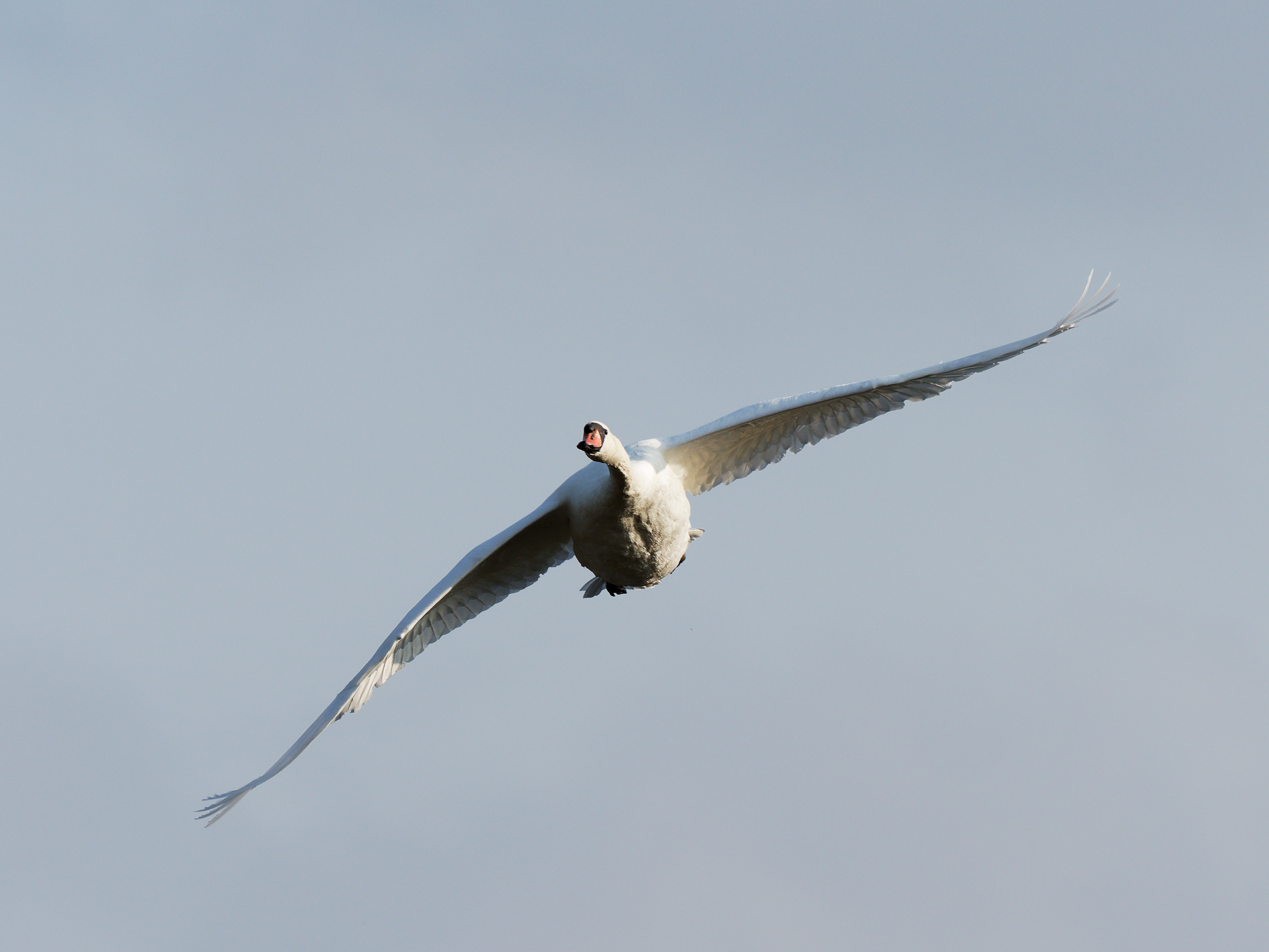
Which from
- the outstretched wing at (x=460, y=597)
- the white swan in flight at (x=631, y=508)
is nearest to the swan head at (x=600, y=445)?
the white swan in flight at (x=631, y=508)

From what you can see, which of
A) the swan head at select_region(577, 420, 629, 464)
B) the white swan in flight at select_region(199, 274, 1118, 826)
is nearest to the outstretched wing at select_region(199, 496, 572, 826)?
the white swan in flight at select_region(199, 274, 1118, 826)

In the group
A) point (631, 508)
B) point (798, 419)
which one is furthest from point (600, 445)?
point (798, 419)

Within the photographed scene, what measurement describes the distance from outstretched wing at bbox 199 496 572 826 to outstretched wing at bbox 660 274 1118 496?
6.59 ft

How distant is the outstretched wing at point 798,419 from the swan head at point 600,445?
2042mm

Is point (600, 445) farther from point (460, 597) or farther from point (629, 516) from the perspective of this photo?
point (460, 597)

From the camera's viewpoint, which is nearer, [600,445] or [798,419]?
[600,445]

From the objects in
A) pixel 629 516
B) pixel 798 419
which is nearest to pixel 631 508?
pixel 629 516

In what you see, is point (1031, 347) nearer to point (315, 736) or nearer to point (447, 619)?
point (447, 619)

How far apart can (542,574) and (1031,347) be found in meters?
7.48

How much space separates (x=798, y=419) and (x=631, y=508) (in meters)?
3.07

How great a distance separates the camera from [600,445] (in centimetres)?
1792

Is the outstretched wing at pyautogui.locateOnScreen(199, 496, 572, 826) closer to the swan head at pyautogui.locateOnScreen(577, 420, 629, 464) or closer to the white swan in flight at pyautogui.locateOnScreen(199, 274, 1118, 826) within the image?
the white swan in flight at pyautogui.locateOnScreen(199, 274, 1118, 826)

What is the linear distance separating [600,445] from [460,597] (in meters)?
4.66

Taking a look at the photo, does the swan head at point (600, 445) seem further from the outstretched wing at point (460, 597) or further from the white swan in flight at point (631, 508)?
the outstretched wing at point (460, 597)
